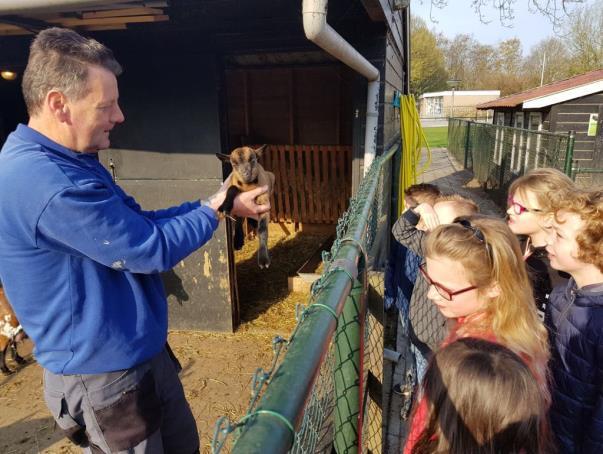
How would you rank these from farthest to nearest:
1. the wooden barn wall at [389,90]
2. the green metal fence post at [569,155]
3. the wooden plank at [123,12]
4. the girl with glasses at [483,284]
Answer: the green metal fence post at [569,155] → the wooden barn wall at [389,90] → the wooden plank at [123,12] → the girl with glasses at [483,284]

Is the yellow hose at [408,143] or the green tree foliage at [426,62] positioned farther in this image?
the green tree foliage at [426,62]

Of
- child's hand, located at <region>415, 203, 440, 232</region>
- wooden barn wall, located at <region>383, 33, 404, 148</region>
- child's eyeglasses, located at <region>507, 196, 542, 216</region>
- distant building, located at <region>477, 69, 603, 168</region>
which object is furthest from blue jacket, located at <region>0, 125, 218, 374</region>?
distant building, located at <region>477, 69, 603, 168</region>

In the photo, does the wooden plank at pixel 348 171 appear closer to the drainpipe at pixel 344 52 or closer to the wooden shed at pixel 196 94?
the wooden shed at pixel 196 94

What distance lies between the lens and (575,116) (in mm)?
12422

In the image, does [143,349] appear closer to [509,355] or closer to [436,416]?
[436,416]

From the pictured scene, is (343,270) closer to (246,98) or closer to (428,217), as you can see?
(428,217)

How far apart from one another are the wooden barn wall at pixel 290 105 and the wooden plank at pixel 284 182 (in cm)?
36

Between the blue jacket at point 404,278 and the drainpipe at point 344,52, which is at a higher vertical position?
the drainpipe at point 344,52

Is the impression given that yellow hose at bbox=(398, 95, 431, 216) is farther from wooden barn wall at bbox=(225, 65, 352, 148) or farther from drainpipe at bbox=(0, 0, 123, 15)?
drainpipe at bbox=(0, 0, 123, 15)

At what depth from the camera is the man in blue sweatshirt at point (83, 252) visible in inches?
55.7

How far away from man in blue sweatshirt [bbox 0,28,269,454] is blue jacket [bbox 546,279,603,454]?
1659 millimetres

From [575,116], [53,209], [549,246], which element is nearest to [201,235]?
[53,209]

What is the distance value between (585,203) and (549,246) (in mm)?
267

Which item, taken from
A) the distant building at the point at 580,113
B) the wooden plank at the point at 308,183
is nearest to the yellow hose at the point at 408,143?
the wooden plank at the point at 308,183
